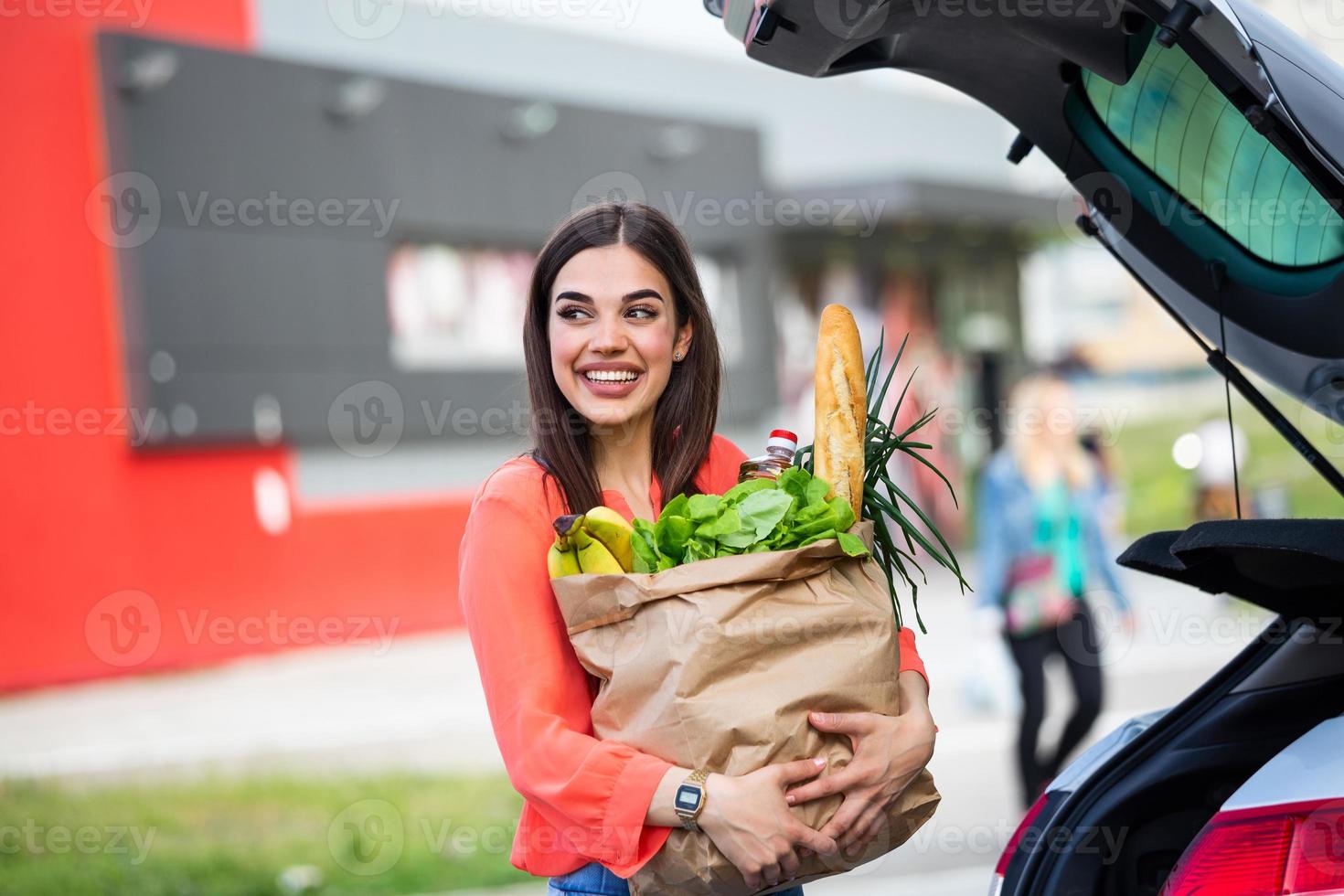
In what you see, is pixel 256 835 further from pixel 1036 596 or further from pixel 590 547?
pixel 590 547

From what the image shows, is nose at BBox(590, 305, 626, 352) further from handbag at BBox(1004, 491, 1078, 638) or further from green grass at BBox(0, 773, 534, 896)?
handbag at BBox(1004, 491, 1078, 638)

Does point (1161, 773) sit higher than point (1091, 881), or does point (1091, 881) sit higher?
point (1161, 773)

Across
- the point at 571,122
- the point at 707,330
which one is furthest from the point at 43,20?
the point at 707,330

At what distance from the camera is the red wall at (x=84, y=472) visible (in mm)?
11664

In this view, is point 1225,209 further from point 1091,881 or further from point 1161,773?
point 1091,881

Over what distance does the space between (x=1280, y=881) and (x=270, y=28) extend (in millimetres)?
13792

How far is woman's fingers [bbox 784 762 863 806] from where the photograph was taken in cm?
200

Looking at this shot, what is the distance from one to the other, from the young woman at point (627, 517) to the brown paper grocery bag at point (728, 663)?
29 mm

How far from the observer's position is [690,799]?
78.0 inches

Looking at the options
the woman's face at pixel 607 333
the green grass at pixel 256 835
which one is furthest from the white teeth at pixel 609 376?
the green grass at pixel 256 835

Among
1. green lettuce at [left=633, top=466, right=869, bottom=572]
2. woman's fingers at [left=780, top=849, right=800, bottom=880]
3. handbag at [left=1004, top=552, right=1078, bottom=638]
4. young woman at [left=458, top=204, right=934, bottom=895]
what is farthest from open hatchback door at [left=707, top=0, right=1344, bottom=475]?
handbag at [left=1004, top=552, right=1078, bottom=638]

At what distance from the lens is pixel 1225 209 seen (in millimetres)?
2779

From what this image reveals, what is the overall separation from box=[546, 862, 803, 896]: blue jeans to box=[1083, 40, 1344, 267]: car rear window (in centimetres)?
166

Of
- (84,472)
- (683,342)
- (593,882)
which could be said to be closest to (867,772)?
(593,882)
